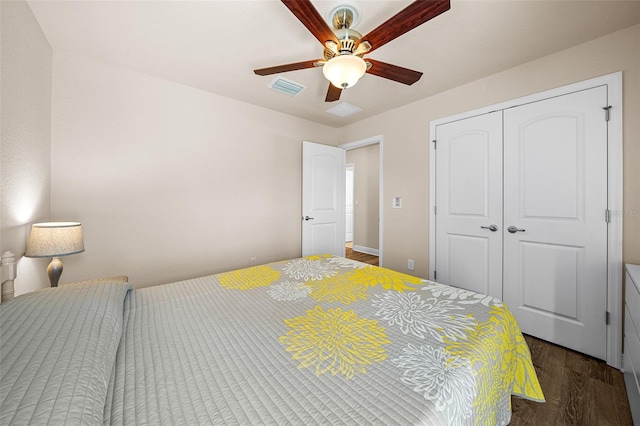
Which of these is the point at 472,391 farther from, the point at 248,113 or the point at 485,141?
the point at 248,113

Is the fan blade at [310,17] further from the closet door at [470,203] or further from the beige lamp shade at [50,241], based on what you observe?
the beige lamp shade at [50,241]

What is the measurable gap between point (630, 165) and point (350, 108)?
8.27 ft

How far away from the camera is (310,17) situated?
1.29 metres

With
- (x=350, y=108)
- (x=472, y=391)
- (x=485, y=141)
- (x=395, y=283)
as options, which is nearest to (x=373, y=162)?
(x=350, y=108)

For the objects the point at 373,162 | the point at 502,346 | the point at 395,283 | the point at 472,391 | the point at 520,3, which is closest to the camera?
the point at 472,391

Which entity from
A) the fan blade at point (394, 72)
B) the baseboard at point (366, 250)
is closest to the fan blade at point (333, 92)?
the fan blade at point (394, 72)

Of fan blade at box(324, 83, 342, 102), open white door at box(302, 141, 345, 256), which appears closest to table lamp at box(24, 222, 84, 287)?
fan blade at box(324, 83, 342, 102)

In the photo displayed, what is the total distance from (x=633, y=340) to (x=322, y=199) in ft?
9.92

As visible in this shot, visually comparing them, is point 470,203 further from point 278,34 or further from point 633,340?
point 278,34

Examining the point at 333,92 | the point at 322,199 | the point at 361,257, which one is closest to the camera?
Result: the point at 333,92

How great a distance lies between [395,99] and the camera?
115 inches

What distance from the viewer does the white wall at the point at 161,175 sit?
2080 millimetres

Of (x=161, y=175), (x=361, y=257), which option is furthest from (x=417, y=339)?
(x=361, y=257)

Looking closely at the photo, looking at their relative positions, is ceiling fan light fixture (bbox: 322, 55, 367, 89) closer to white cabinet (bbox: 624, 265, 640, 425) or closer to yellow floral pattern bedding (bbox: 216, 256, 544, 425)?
yellow floral pattern bedding (bbox: 216, 256, 544, 425)
